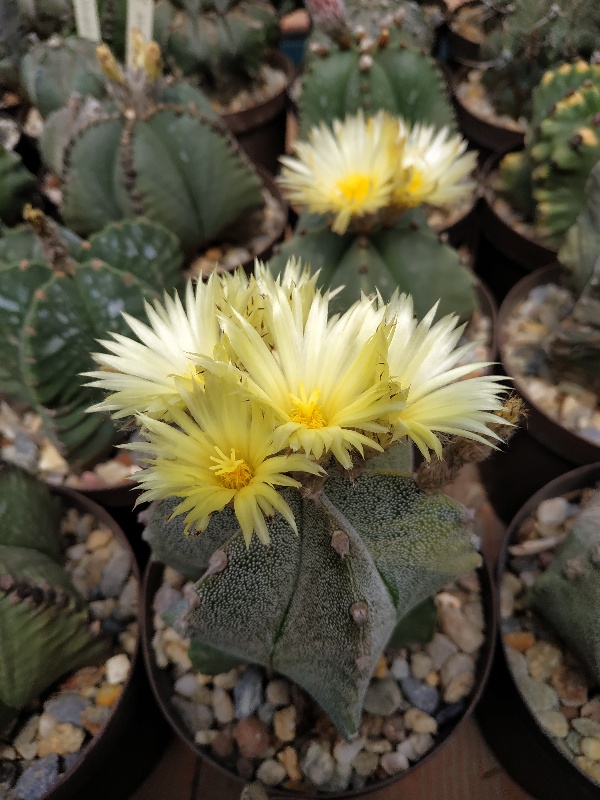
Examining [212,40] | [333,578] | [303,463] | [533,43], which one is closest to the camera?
[303,463]

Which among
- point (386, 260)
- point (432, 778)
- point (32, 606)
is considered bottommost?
point (432, 778)

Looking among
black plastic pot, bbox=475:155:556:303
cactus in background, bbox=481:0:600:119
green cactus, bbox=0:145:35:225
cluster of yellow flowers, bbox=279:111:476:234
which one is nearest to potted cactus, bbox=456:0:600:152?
cactus in background, bbox=481:0:600:119

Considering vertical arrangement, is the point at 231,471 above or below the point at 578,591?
above

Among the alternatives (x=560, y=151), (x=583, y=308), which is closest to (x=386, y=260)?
(x=583, y=308)

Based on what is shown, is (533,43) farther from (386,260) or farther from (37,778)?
(37,778)

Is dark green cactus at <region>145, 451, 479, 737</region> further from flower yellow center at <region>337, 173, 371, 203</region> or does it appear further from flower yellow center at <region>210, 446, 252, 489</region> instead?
flower yellow center at <region>337, 173, 371, 203</region>

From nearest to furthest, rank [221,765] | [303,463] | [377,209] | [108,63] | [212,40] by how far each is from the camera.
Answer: [303,463]
[221,765]
[377,209]
[108,63]
[212,40]

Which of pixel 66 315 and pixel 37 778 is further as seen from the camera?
pixel 66 315

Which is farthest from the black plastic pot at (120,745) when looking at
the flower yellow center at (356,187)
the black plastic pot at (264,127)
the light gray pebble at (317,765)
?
the black plastic pot at (264,127)
